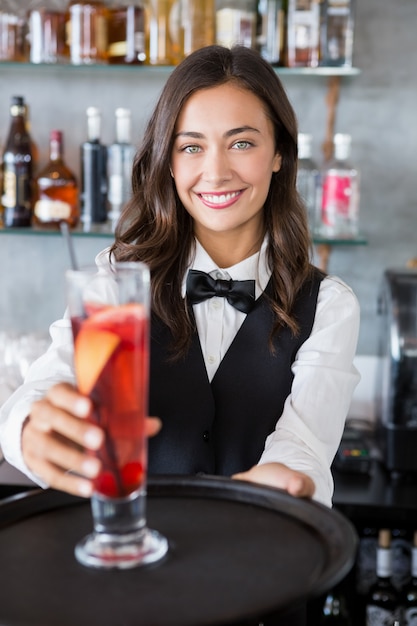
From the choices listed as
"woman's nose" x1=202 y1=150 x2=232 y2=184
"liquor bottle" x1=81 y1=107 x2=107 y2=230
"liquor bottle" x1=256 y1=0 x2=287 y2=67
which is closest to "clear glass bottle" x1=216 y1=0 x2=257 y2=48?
"liquor bottle" x1=256 y1=0 x2=287 y2=67

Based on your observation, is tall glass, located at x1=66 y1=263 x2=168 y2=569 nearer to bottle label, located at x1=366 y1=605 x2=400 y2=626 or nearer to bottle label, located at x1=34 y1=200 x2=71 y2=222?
bottle label, located at x1=366 y1=605 x2=400 y2=626

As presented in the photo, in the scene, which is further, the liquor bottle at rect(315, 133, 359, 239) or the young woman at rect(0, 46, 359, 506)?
the liquor bottle at rect(315, 133, 359, 239)

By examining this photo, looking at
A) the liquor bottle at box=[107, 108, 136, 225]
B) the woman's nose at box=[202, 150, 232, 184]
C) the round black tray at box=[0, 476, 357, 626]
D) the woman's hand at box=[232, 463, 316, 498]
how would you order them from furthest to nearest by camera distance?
the liquor bottle at box=[107, 108, 136, 225], the woman's nose at box=[202, 150, 232, 184], the woman's hand at box=[232, 463, 316, 498], the round black tray at box=[0, 476, 357, 626]

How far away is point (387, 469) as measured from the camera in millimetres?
2291

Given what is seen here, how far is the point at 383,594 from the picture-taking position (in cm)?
228

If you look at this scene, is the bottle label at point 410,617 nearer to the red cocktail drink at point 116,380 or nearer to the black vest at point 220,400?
the black vest at point 220,400

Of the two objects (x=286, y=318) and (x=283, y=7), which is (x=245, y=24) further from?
(x=286, y=318)

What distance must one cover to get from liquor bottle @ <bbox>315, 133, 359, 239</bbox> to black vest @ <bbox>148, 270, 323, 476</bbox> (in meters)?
0.81

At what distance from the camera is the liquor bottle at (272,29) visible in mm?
2422

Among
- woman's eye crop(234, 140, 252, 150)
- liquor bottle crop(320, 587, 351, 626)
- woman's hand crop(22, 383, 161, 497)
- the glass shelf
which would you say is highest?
the glass shelf

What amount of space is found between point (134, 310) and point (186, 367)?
85cm

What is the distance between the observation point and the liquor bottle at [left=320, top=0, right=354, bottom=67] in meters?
2.40

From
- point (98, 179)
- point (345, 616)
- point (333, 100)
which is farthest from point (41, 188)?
point (345, 616)

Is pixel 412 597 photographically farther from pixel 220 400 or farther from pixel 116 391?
pixel 116 391
